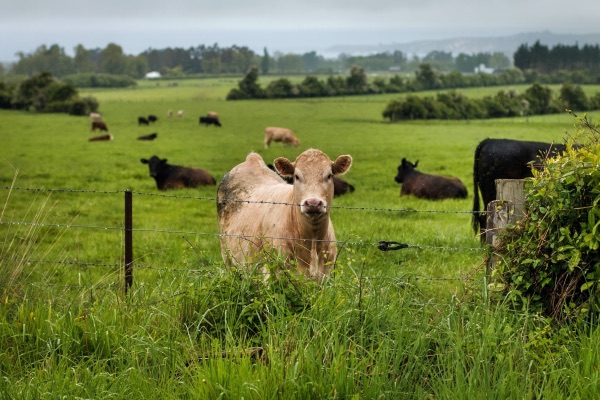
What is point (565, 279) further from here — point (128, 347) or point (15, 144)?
point (15, 144)

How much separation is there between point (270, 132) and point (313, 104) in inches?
1405

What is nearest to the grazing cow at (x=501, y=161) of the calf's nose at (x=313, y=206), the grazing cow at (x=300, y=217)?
the grazing cow at (x=300, y=217)

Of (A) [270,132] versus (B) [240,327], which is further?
(A) [270,132]

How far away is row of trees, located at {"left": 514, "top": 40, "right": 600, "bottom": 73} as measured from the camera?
103 meters

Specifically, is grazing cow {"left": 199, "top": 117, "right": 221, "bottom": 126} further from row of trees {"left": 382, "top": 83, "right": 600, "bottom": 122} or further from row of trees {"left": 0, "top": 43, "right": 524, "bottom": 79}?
row of trees {"left": 0, "top": 43, "right": 524, "bottom": 79}

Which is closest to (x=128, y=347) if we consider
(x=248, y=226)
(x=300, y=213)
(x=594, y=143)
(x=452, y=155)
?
(x=300, y=213)

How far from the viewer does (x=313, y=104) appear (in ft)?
245

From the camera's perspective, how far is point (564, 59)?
10394 centimetres

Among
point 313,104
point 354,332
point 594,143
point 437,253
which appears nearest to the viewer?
point 354,332

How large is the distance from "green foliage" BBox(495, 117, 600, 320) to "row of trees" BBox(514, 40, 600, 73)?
337ft

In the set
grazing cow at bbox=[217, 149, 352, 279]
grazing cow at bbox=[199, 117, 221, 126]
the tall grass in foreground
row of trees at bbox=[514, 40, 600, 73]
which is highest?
row of trees at bbox=[514, 40, 600, 73]

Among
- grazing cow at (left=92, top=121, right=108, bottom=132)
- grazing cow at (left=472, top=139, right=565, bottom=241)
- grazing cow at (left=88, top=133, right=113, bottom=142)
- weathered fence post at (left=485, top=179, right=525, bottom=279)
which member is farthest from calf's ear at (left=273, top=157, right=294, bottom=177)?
grazing cow at (left=92, top=121, right=108, bottom=132)

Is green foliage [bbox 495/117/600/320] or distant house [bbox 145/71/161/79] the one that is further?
distant house [bbox 145/71/161/79]

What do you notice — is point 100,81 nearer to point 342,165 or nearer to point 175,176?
point 175,176
